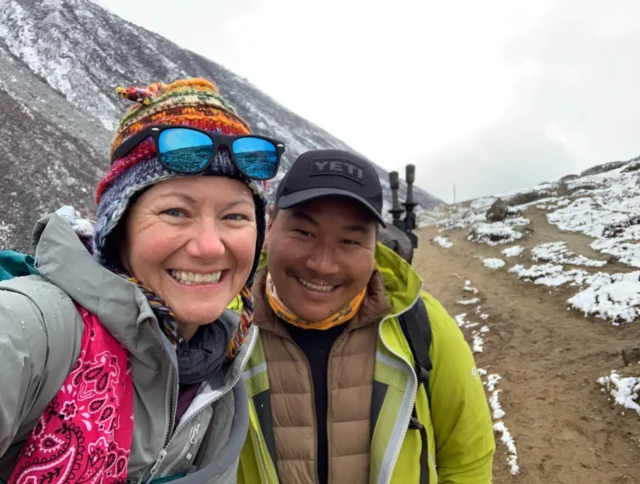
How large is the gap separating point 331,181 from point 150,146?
3.46 feet

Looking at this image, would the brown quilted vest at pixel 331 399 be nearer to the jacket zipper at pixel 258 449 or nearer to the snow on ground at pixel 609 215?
the jacket zipper at pixel 258 449

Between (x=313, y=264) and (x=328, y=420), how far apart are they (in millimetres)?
855

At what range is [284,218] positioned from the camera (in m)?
2.46

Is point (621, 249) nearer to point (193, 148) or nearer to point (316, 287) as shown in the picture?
point (316, 287)

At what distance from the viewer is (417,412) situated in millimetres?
2301

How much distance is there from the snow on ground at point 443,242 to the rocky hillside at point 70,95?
1014 centimetres

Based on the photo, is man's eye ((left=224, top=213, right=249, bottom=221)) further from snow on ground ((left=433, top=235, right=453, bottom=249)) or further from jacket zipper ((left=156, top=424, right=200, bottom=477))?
snow on ground ((left=433, top=235, right=453, bottom=249))

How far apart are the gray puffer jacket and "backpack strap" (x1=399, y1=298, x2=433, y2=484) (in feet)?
3.21

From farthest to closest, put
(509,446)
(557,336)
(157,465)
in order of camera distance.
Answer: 1. (557,336)
2. (509,446)
3. (157,465)

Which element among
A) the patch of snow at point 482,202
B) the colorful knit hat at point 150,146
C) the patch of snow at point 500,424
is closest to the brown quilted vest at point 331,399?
the colorful knit hat at point 150,146

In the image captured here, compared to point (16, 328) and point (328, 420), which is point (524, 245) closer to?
point (328, 420)

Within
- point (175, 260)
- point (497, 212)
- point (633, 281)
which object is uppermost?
point (497, 212)

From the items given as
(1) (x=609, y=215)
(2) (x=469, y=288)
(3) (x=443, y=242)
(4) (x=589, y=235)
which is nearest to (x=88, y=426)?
(2) (x=469, y=288)

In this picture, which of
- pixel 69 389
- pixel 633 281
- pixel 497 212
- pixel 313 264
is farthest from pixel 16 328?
pixel 497 212
